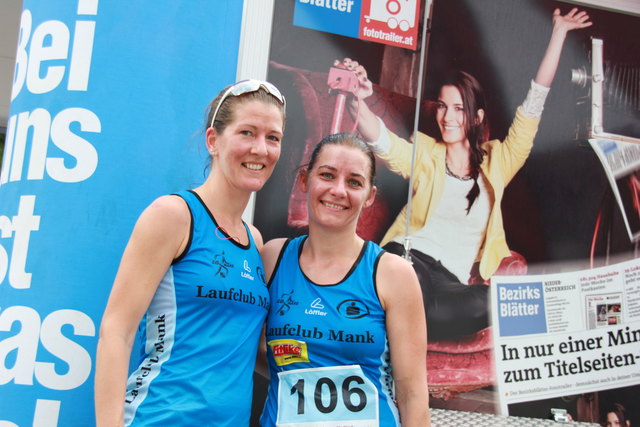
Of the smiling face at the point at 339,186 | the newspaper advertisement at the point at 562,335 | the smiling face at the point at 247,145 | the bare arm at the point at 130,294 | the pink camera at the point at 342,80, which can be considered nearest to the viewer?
the bare arm at the point at 130,294

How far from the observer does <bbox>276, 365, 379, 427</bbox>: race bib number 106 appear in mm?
1518

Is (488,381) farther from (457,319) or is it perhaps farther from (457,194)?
(457,194)

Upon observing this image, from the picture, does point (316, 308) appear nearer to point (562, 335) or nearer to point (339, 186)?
point (339, 186)

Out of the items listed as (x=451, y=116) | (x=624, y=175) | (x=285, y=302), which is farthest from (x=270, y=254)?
(x=624, y=175)

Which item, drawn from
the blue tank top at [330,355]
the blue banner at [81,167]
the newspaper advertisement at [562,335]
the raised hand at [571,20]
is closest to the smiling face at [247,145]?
the blue banner at [81,167]

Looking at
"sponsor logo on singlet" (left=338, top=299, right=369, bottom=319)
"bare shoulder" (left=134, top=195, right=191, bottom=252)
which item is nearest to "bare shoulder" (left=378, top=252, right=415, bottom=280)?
"sponsor logo on singlet" (left=338, top=299, right=369, bottom=319)

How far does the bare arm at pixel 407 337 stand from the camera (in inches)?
63.4

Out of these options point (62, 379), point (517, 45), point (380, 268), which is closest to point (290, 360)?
point (380, 268)

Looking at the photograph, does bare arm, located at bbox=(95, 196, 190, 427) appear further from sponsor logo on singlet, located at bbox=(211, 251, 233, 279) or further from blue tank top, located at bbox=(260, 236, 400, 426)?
blue tank top, located at bbox=(260, 236, 400, 426)

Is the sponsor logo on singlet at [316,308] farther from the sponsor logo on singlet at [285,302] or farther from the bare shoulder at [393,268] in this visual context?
the bare shoulder at [393,268]

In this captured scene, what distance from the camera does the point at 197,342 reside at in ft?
4.57

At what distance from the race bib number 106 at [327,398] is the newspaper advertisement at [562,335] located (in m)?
1.61

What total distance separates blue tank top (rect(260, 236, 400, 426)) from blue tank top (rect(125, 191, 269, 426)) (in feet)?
0.44

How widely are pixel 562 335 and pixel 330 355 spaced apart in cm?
196
